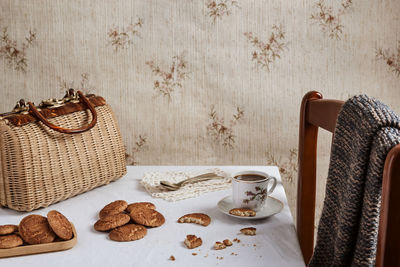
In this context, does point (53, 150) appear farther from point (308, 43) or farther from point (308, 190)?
point (308, 43)

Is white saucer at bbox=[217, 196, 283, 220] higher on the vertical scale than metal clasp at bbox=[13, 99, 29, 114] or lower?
lower

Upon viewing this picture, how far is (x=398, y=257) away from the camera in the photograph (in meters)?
0.45

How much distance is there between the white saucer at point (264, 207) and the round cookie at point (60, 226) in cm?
31

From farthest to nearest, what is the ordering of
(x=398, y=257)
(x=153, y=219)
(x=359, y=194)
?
(x=153, y=219)
(x=359, y=194)
(x=398, y=257)

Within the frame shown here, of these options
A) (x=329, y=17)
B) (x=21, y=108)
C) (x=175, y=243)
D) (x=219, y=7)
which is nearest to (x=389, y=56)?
(x=329, y=17)

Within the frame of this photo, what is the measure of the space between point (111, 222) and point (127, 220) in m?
0.03

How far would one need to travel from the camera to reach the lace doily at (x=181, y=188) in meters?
1.00

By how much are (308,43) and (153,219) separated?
3.10 feet

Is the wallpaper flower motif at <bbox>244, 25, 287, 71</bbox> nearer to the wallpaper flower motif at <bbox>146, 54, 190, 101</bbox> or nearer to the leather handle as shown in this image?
the wallpaper flower motif at <bbox>146, 54, 190, 101</bbox>

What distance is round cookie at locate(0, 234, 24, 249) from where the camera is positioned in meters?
0.70

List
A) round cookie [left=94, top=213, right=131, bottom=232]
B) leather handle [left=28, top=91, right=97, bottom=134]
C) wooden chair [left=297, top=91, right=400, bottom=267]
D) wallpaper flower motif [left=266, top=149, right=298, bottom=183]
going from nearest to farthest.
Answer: wooden chair [left=297, top=91, right=400, bottom=267] → round cookie [left=94, top=213, right=131, bottom=232] → leather handle [left=28, top=91, right=97, bottom=134] → wallpaper flower motif [left=266, top=149, right=298, bottom=183]

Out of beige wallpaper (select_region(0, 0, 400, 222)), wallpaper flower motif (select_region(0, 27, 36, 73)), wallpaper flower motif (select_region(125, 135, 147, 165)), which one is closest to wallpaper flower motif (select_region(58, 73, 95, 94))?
beige wallpaper (select_region(0, 0, 400, 222))

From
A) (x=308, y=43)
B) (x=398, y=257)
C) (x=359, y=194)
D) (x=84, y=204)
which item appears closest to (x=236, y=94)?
(x=308, y=43)

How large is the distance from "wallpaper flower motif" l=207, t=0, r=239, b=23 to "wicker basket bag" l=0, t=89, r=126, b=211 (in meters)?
0.59
